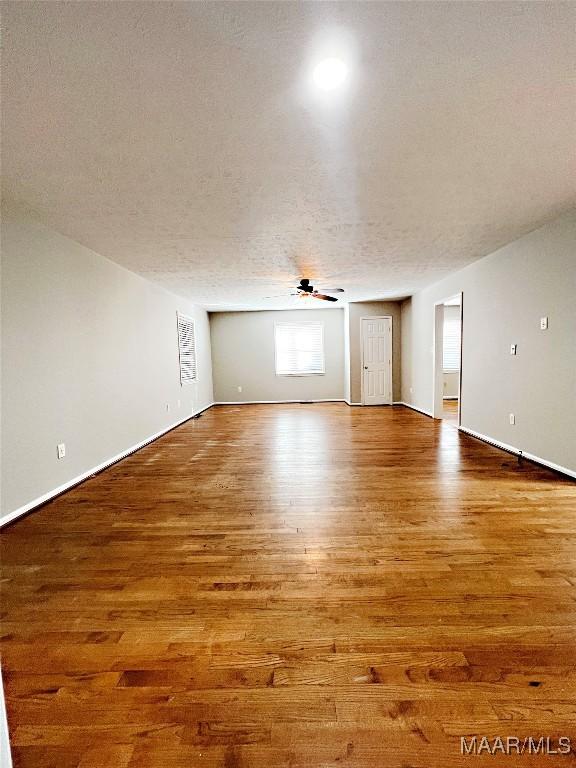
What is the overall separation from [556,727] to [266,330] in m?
8.67

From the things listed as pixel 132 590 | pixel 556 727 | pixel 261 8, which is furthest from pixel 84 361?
pixel 556 727

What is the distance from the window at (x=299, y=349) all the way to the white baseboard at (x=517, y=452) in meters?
4.47

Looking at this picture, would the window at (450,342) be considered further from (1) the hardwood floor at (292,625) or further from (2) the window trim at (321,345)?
(1) the hardwood floor at (292,625)

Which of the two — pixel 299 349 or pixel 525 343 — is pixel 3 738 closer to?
pixel 525 343

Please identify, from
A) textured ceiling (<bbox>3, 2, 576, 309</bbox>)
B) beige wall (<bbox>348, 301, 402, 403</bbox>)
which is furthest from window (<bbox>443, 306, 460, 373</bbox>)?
textured ceiling (<bbox>3, 2, 576, 309</bbox>)

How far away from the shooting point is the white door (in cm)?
848

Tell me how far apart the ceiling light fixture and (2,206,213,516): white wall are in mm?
2573

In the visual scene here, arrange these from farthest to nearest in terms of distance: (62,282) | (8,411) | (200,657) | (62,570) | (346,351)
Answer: (346,351) → (62,282) → (8,411) → (62,570) → (200,657)

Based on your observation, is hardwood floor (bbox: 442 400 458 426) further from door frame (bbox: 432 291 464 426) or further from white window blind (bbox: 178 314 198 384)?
white window blind (bbox: 178 314 198 384)

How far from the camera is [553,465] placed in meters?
3.60

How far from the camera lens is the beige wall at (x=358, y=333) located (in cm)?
844

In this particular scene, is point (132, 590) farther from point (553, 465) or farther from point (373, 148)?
point (553, 465)

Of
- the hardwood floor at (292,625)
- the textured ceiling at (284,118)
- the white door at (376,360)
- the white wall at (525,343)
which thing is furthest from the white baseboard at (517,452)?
the white door at (376,360)

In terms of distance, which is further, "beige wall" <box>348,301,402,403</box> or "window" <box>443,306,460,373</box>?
"window" <box>443,306,460,373</box>
